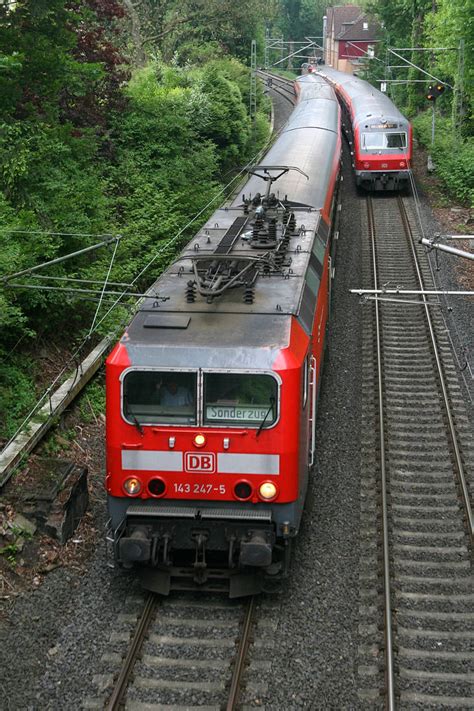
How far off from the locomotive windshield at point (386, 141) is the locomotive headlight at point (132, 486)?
19.6 m

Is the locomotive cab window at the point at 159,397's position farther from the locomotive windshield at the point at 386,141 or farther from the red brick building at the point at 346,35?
the red brick building at the point at 346,35

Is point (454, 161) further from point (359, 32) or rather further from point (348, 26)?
point (359, 32)

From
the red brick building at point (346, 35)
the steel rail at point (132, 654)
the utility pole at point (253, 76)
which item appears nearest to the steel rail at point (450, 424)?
the steel rail at point (132, 654)

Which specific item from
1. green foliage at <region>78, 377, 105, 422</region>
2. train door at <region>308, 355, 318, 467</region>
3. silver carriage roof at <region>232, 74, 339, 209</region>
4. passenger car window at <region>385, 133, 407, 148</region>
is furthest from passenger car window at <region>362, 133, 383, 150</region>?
train door at <region>308, 355, 318, 467</region>

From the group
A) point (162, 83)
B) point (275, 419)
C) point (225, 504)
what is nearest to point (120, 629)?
point (225, 504)

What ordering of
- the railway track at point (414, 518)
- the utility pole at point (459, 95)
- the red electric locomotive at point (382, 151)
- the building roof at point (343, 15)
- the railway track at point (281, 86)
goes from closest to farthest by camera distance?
the railway track at point (414, 518)
the red electric locomotive at point (382, 151)
the utility pole at point (459, 95)
the railway track at point (281, 86)
the building roof at point (343, 15)

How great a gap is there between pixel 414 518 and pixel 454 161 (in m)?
19.9

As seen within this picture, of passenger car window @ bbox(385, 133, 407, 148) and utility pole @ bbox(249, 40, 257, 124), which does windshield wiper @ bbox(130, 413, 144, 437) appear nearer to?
passenger car window @ bbox(385, 133, 407, 148)

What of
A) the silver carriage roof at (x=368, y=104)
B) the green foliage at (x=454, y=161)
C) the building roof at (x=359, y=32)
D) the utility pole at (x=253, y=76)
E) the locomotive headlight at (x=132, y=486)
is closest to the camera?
the locomotive headlight at (x=132, y=486)

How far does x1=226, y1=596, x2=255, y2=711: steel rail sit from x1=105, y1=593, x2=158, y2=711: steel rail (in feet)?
3.20

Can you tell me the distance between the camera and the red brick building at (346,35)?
255ft

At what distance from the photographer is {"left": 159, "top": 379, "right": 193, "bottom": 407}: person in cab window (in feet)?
26.7

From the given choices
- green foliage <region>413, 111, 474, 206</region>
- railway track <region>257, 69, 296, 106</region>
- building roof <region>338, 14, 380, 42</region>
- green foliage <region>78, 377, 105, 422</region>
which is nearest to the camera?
green foliage <region>78, 377, 105, 422</region>

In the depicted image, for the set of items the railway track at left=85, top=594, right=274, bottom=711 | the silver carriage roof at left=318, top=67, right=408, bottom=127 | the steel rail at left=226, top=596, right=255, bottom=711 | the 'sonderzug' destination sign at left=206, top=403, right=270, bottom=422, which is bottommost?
the railway track at left=85, top=594, right=274, bottom=711
